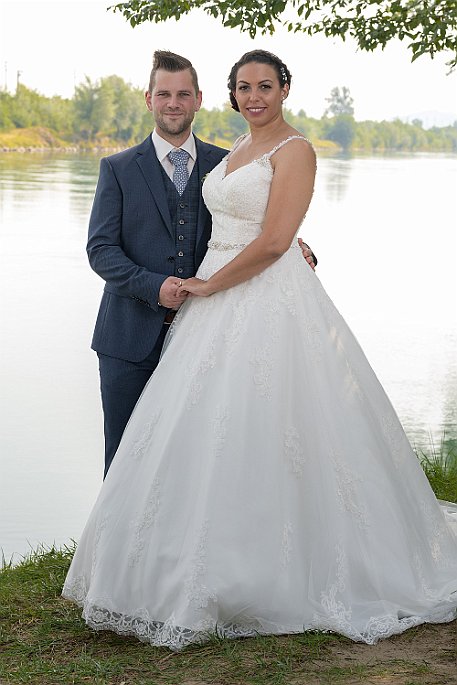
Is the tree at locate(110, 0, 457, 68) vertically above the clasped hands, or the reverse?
the tree at locate(110, 0, 457, 68)

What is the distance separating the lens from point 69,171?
35031 mm

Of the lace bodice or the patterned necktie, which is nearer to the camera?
the lace bodice

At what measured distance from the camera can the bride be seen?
3197 mm

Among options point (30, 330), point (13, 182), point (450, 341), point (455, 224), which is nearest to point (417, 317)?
point (450, 341)

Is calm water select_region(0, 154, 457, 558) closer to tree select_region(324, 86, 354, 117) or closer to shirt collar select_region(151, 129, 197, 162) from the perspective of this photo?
shirt collar select_region(151, 129, 197, 162)

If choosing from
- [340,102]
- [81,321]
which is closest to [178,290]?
[81,321]

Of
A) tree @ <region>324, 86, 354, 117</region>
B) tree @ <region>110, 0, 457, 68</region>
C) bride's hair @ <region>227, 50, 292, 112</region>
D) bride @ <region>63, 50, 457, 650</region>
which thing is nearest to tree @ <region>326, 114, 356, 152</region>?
tree @ <region>324, 86, 354, 117</region>

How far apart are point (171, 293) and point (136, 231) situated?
0.32 metres

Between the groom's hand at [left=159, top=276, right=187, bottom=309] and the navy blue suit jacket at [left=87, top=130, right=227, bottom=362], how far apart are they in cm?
10

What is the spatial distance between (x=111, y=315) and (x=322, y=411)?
884 mm

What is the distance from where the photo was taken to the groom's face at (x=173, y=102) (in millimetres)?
3574

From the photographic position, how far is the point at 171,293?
139 inches

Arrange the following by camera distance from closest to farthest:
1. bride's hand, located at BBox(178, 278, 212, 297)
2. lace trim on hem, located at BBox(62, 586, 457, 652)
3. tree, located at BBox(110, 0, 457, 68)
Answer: lace trim on hem, located at BBox(62, 586, 457, 652)
bride's hand, located at BBox(178, 278, 212, 297)
tree, located at BBox(110, 0, 457, 68)

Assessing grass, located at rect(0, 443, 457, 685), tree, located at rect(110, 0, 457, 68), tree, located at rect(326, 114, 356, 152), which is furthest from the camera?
tree, located at rect(326, 114, 356, 152)
